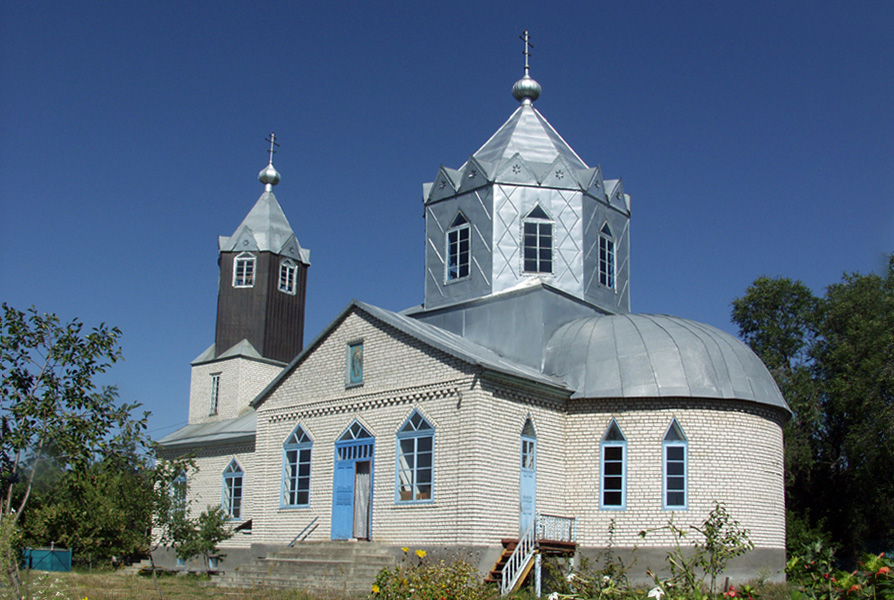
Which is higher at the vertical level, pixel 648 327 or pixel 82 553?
pixel 648 327

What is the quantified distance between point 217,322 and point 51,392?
63.9 ft

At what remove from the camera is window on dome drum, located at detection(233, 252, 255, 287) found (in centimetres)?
3052

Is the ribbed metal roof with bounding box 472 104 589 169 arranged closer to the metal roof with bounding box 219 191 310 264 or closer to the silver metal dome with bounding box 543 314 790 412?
the silver metal dome with bounding box 543 314 790 412

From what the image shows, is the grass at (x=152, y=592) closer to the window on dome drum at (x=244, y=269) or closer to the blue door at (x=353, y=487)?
the blue door at (x=353, y=487)

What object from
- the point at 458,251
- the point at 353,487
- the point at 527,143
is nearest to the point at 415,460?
the point at 353,487

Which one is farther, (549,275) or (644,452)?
(549,275)

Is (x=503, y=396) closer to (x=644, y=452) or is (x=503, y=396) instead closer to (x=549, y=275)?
(x=644, y=452)

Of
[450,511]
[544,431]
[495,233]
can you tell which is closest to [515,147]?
[495,233]

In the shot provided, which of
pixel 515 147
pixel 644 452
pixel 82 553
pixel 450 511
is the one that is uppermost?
pixel 515 147

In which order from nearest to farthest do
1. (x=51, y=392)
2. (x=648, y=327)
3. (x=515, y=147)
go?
1. (x=51, y=392)
2. (x=648, y=327)
3. (x=515, y=147)

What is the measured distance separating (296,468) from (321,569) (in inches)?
134

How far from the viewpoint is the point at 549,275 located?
819 inches

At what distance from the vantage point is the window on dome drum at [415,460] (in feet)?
54.4

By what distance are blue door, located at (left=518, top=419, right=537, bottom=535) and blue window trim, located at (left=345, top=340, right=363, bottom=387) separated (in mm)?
3511
